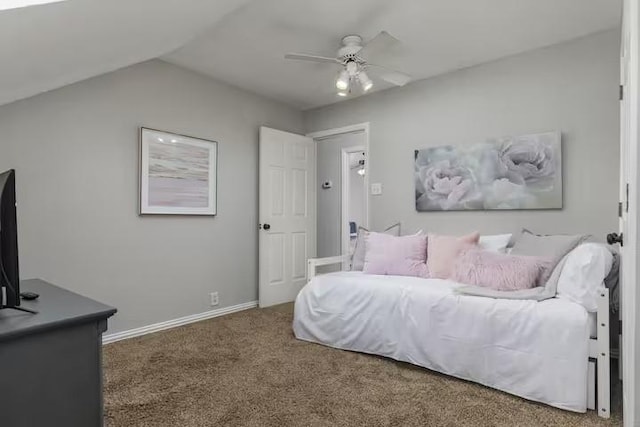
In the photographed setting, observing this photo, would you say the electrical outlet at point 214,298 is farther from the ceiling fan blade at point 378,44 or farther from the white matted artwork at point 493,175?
the ceiling fan blade at point 378,44

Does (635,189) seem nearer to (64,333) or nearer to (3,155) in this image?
(64,333)

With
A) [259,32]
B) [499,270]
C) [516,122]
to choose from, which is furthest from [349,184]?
[499,270]

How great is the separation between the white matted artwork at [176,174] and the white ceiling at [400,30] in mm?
686

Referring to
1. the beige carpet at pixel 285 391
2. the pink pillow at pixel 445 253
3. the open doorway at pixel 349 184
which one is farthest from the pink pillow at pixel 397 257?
the open doorway at pixel 349 184

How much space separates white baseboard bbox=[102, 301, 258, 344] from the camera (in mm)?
2882

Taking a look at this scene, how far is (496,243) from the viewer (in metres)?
2.93

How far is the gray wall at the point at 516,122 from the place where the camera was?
2.71 m

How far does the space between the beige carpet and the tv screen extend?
0.88 meters

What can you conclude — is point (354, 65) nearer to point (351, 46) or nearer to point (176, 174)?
point (351, 46)

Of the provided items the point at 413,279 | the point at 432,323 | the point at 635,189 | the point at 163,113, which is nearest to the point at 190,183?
the point at 163,113

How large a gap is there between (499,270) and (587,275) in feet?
1.71

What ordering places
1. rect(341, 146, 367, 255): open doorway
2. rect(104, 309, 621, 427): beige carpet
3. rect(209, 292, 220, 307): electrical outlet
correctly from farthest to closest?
rect(341, 146, 367, 255): open doorway < rect(209, 292, 220, 307): electrical outlet < rect(104, 309, 621, 427): beige carpet

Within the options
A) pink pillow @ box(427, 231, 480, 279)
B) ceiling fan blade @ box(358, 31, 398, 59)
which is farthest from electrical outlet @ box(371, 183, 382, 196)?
ceiling fan blade @ box(358, 31, 398, 59)

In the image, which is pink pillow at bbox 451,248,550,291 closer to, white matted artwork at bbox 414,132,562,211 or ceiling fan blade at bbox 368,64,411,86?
white matted artwork at bbox 414,132,562,211
